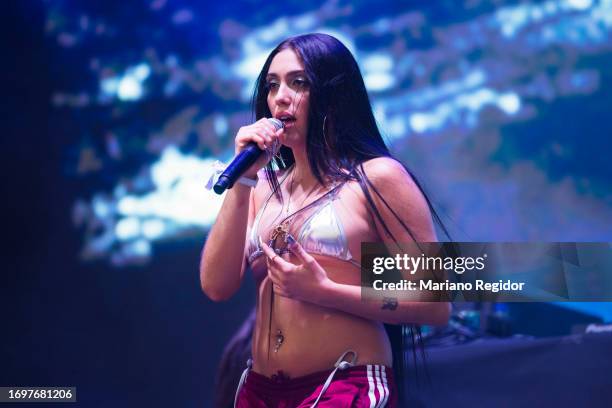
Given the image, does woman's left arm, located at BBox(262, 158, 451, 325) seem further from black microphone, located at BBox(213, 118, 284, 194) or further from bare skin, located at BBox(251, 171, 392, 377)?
black microphone, located at BBox(213, 118, 284, 194)

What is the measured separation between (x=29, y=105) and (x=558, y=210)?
2.27 metres

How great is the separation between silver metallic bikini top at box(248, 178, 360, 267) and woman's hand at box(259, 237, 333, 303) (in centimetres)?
8

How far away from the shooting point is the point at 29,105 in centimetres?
340

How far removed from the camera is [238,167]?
1.38m

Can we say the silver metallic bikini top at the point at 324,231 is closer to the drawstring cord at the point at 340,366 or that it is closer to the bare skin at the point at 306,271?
the bare skin at the point at 306,271

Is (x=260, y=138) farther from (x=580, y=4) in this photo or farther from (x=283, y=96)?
(x=580, y=4)

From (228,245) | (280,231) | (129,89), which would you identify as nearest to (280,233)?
(280,231)

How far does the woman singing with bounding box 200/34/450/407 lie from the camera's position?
138 cm

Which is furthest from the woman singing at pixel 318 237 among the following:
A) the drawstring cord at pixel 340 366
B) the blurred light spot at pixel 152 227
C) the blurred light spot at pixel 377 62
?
the blurred light spot at pixel 152 227

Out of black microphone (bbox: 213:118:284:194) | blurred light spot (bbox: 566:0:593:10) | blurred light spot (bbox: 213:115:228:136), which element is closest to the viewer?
black microphone (bbox: 213:118:284:194)

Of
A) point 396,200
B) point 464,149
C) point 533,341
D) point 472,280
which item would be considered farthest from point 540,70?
point 396,200

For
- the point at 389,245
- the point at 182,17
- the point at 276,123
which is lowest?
the point at 389,245

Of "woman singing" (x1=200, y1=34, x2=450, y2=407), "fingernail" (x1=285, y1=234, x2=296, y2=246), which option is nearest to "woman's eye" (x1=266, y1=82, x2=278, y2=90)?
"woman singing" (x1=200, y1=34, x2=450, y2=407)

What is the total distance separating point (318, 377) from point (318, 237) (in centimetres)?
26
